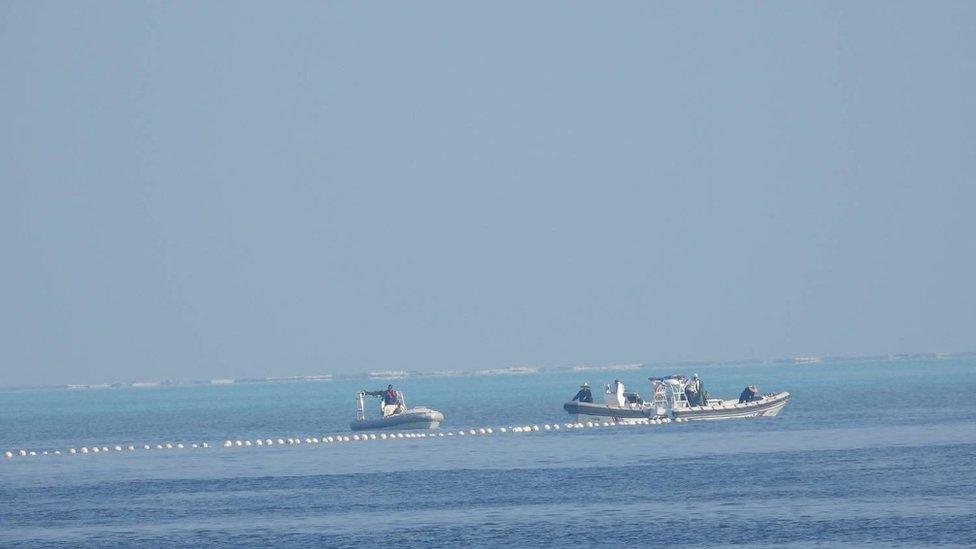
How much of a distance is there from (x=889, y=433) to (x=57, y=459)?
3900cm

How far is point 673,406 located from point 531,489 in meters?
36.8

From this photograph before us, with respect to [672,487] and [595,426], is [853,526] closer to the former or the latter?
[672,487]

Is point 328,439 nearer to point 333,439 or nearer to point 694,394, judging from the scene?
point 333,439

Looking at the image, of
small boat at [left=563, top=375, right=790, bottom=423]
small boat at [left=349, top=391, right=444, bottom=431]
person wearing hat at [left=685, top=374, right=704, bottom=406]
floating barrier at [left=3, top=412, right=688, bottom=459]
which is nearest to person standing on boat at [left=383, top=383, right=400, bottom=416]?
small boat at [left=349, top=391, right=444, bottom=431]

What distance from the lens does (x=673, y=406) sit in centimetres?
9012

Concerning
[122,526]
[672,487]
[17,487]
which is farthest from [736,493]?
[17,487]

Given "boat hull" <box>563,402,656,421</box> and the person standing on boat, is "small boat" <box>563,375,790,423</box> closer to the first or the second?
"boat hull" <box>563,402,656,421</box>

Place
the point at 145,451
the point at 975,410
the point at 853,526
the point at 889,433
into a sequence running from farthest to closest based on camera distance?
1. the point at 975,410
2. the point at 145,451
3. the point at 889,433
4. the point at 853,526

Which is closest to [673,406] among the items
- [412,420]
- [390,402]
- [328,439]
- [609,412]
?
[609,412]

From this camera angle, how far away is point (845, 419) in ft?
301

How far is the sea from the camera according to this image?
42969 mm

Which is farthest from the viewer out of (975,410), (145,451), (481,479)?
(975,410)

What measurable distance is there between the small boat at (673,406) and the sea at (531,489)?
1427 millimetres

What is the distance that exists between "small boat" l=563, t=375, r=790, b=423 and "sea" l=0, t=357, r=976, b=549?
1427 millimetres
